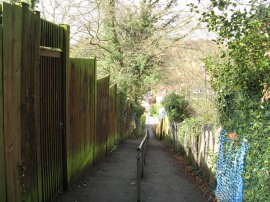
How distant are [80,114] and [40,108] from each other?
2.31 m

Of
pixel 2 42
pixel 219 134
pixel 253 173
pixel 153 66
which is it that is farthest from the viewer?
pixel 153 66

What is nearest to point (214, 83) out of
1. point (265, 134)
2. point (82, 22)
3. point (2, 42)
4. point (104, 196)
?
point (265, 134)

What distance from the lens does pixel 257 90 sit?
16.0 feet

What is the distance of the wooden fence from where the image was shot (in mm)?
3668

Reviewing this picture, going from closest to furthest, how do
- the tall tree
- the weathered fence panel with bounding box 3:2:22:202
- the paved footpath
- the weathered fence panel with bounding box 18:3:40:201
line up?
1. the weathered fence panel with bounding box 3:2:22:202
2. the weathered fence panel with bounding box 18:3:40:201
3. the paved footpath
4. the tall tree

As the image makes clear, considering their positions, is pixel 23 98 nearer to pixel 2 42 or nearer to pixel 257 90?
pixel 2 42

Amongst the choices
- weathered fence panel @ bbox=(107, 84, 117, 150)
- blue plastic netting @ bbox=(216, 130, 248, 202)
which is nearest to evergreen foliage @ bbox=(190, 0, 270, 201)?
blue plastic netting @ bbox=(216, 130, 248, 202)

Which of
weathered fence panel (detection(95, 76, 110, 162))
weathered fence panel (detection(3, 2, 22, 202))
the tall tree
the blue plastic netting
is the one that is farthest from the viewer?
the tall tree

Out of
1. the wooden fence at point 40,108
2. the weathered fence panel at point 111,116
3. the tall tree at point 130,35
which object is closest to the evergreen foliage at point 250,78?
the wooden fence at point 40,108

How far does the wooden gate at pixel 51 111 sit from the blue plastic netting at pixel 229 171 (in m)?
3.00

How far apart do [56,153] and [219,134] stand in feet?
11.0

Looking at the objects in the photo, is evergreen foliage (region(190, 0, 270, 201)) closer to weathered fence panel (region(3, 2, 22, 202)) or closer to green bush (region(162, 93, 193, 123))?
weathered fence panel (region(3, 2, 22, 202))

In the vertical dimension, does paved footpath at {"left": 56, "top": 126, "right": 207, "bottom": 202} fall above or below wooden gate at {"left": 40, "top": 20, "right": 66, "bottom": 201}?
below

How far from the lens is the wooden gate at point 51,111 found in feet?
16.4
